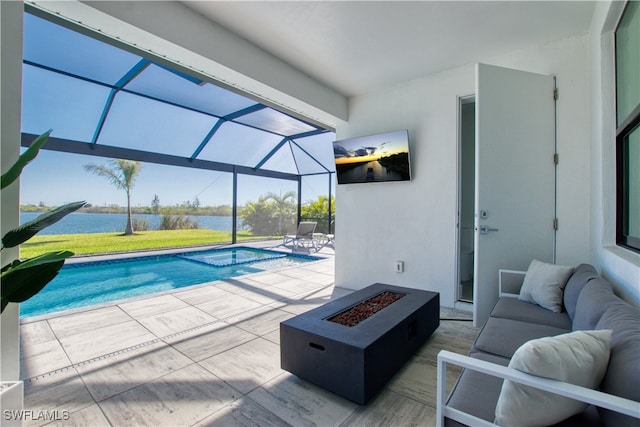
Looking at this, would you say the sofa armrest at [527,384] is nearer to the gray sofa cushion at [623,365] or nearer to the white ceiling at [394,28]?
the gray sofa cushion at [623,365]

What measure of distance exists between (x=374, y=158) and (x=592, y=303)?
9.57 ft

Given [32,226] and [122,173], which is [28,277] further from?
[122,173]

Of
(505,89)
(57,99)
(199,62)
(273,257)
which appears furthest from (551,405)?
(57,99)

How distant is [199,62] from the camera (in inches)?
109

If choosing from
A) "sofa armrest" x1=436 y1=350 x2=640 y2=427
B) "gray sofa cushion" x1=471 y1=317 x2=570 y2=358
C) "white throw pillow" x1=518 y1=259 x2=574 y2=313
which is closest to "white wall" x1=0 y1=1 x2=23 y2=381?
"sofa armrest" x1=436 y1=350 x2=640 y2=427

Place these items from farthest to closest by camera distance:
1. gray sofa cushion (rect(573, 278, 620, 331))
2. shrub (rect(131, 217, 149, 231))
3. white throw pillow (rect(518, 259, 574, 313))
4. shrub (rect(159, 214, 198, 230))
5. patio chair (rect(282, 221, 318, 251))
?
shrub (rect(159, 214, 198, 230)) < shrub (rect(131, 217, 149, 231)) < patio chair (rect(282, 221, 318, 251)) < white throw pillow (rect(518, 259, 574, 313)) < gray sofa cushion (rect(573, 278, 620, 331))

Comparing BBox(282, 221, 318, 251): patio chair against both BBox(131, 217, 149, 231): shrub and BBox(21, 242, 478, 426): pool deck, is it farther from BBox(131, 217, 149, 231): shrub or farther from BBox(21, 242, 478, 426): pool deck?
BBox(21, 242, 478, 426): pool deck

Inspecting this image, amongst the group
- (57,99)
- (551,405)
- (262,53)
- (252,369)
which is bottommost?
(252,369)

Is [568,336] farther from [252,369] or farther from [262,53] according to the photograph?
[262,53]

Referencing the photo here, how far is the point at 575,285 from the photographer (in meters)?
2.04

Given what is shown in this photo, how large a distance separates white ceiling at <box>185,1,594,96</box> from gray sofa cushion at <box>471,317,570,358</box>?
2604 mm

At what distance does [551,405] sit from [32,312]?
6325 millimetres

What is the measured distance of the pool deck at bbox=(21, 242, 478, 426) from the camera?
1677 mm

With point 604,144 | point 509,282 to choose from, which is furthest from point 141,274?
point 604,144
